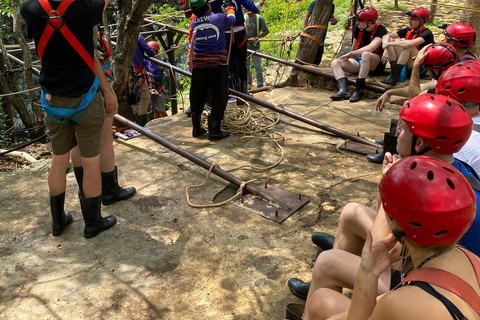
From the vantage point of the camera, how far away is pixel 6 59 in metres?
6.11

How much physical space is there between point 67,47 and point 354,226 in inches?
87.2

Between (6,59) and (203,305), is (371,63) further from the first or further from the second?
(6,59)

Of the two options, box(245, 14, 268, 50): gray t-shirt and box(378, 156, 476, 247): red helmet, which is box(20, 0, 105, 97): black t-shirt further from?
box(245, 14, 268, 50): gray t-shirt

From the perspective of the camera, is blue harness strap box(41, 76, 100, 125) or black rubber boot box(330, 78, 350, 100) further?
black rubber boot box(330, 78, 350, 100)

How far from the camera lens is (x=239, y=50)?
6.12 m

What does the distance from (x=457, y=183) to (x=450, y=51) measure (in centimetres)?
261

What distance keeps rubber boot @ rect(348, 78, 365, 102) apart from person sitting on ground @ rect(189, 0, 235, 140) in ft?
7.28

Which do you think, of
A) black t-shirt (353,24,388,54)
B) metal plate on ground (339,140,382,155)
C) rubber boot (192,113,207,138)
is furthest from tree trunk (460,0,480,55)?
rubber boot (192,113,207,138)

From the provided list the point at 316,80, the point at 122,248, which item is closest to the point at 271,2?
the point at 316,80

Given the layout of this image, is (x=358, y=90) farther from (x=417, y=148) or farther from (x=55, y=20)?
(x=55, y=20)

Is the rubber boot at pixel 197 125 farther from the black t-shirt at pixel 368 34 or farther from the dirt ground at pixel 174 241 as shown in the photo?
the black t-shirt at pixel 368 34

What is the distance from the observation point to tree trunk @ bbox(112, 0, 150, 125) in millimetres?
4430

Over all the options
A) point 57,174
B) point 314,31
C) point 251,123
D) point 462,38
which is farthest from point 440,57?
point 314,31

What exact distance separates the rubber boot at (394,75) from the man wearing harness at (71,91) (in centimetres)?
Answer: 442
